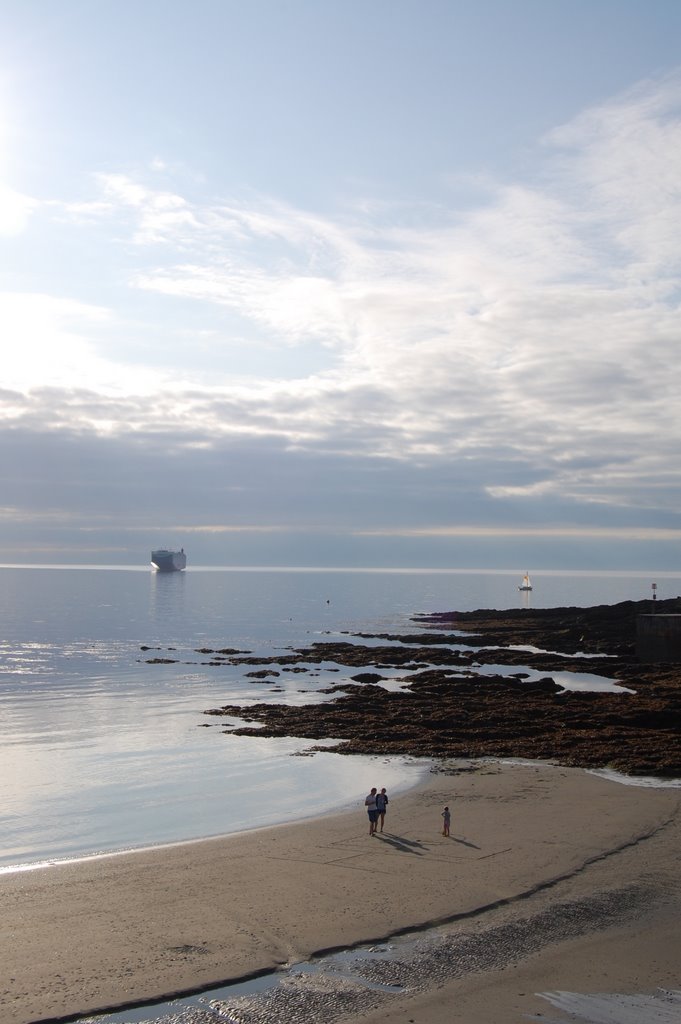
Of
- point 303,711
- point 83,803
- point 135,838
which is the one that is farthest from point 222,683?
point 135,838

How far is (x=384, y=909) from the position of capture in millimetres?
19375

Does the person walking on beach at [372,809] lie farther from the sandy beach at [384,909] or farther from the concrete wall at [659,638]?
the concrete wall at [659,638]

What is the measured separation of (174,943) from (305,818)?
11237 mm

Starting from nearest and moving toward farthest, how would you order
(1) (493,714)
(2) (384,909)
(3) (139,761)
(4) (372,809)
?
(2) (384,909)
(4) (372,809)
(3) (139,761)
(1) (493,714)

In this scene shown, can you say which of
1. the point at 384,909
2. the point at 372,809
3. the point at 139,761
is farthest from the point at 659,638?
the point at 384,909

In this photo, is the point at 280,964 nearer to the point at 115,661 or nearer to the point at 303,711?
the point at 303,711

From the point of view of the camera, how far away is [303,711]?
49156 millimetres

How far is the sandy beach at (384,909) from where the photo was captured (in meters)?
15.5

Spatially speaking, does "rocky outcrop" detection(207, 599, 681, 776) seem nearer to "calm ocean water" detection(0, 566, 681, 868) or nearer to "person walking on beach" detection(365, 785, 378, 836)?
"calm ocean water" detection(0, 566, 681, 868)

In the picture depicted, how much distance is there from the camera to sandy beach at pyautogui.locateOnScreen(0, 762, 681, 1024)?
15.5 m

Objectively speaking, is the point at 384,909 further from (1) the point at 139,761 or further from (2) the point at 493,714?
(2) the point at 493,714

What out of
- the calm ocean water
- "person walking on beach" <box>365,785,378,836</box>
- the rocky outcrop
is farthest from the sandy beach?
the rocky outcrop

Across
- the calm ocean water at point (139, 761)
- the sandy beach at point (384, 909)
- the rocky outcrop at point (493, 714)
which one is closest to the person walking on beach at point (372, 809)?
the sandy beach at point (384, 909)

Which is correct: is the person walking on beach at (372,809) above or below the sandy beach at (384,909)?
above
